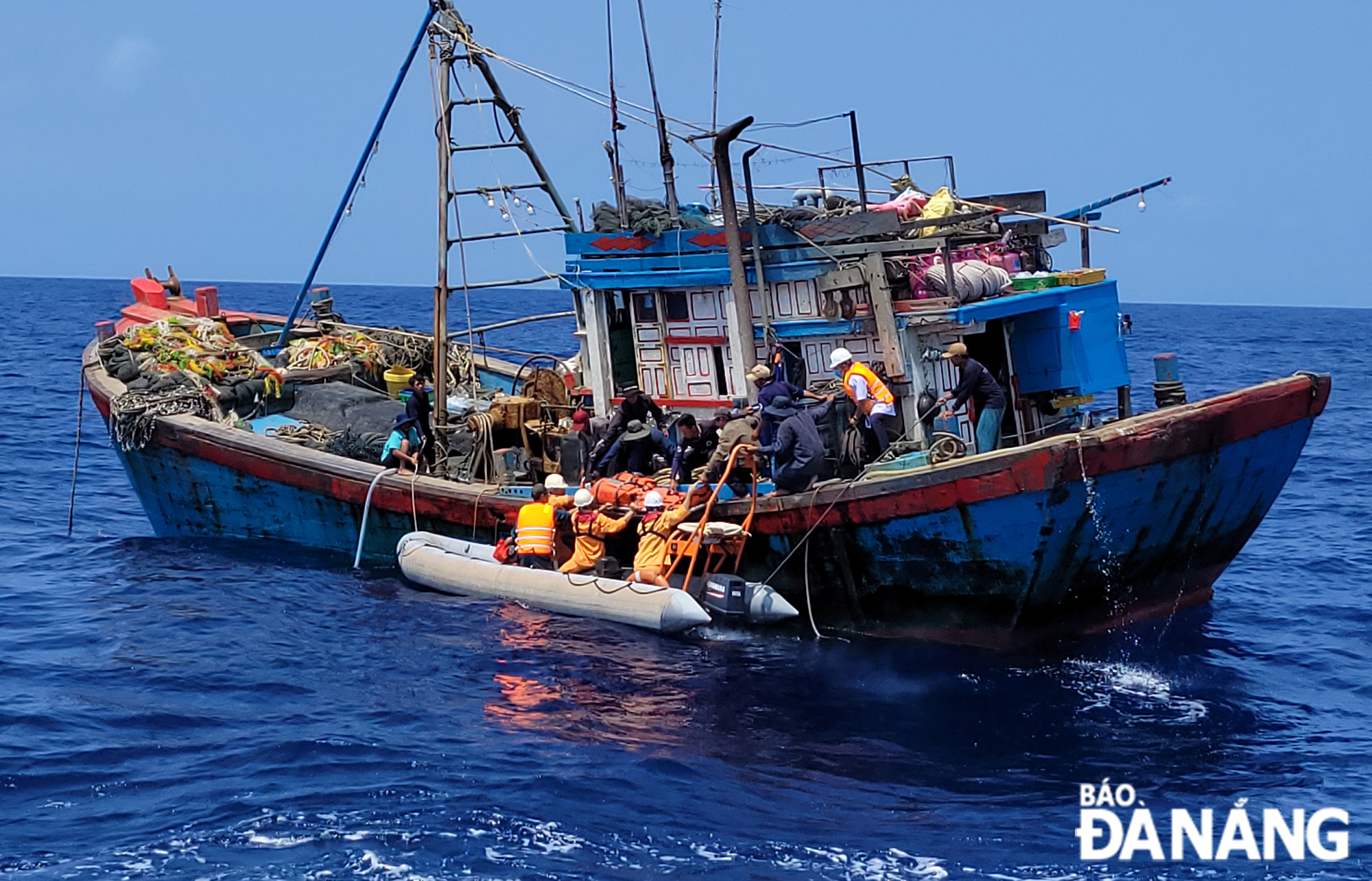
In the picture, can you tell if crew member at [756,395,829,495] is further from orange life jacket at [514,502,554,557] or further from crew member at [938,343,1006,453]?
orange life jacket at [514,502,554,557]

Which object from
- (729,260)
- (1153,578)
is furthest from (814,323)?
(1153,578)

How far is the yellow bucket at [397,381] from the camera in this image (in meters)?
21.2

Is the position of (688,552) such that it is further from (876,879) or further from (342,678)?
(876,879)

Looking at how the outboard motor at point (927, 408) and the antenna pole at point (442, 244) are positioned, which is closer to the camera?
the outboard motor at point (927, 408)

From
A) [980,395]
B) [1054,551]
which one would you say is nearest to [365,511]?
[980,395]

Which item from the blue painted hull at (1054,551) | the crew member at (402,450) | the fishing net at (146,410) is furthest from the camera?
the fishing net at (146,410)

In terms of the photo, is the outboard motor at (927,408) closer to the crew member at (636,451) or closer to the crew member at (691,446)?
the crew member at (691,446)

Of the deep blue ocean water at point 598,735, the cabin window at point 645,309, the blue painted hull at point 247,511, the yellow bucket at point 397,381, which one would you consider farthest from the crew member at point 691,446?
the yellow bucket at point 397,381

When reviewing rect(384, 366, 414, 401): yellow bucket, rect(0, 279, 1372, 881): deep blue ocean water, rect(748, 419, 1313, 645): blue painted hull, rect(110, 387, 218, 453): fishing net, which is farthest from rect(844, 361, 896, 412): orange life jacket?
rect(110, 387, 218, 453): fishing net

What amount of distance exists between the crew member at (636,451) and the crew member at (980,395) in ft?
10.4

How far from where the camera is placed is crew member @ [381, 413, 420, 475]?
1730cm

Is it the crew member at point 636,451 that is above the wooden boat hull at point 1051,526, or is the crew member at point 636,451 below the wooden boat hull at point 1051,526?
above

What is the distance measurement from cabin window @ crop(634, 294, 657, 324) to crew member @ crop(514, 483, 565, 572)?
2.47 meters

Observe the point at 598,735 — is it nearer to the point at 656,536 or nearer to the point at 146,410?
the point at 656,536
